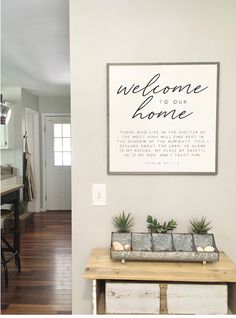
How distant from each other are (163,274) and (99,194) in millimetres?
578

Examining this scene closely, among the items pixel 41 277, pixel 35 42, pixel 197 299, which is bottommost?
pixel 41 277

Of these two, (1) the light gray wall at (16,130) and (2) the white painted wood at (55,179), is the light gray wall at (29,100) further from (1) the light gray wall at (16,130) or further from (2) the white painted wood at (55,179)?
(2) the white painted wood at (55,179)

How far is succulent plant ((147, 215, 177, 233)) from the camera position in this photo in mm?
1684

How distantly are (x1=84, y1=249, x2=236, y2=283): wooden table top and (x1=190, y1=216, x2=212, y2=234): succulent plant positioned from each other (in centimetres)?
A: 17

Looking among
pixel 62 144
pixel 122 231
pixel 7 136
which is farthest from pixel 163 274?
pixel 62 144

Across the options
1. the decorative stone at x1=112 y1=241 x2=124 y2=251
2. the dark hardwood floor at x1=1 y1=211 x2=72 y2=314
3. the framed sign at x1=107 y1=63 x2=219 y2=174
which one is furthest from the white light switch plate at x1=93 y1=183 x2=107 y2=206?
the dark hardwood floor at x1=1 y1=211 x2=72 y2=314

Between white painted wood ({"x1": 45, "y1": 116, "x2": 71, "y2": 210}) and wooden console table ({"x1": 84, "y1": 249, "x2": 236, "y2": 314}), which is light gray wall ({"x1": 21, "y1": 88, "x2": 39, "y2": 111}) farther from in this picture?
wooden console table ({"x1": 84, "y1": 249, "x2": 236, "y2": 314})

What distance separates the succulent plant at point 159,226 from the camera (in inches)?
66.3

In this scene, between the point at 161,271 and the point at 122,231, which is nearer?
the point at 161,271

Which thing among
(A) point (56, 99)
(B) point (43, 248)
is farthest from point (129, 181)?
(A) point (56, 99)

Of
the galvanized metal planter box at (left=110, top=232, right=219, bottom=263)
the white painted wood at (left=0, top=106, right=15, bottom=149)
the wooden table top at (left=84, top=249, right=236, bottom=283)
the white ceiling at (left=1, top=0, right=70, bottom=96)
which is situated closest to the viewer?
the wooden table top at (left=84, top=249, right=236, bottom=283)

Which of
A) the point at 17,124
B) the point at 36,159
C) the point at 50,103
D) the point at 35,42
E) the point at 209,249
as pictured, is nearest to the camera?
the point at 209,249

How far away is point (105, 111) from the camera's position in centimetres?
175

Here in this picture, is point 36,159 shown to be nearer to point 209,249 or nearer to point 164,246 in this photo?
point 164,246
